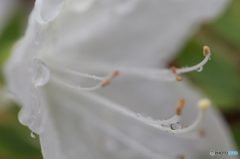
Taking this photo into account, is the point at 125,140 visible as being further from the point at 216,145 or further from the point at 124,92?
the point at 216,145

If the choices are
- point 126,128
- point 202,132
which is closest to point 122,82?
point 126,128

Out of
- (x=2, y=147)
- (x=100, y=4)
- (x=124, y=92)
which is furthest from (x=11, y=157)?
(x=100, y=4)

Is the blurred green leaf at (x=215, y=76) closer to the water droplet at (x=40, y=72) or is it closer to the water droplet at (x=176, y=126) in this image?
the water droplet at (x=176, y=126)

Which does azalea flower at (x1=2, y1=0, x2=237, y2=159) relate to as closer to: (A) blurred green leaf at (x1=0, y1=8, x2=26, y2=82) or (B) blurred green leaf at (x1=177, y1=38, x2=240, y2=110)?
(B) blurred green leaf at (x1=177, y1=38, x2=240, y2=110)

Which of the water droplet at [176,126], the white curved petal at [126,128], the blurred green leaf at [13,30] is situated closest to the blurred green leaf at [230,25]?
the white curved petal at [126,128]

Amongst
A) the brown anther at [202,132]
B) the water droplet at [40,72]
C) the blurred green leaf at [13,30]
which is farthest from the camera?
the blurred green leaf at [13,30]
